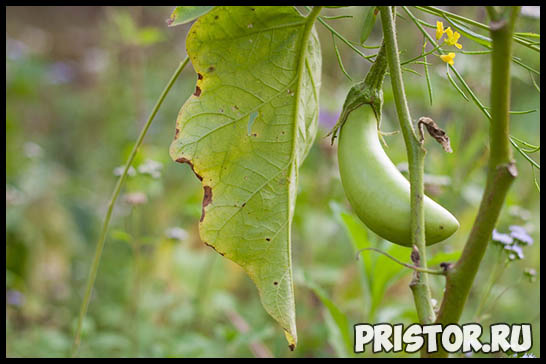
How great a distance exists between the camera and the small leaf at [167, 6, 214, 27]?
468 mm

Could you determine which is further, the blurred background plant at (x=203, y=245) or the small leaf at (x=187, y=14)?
the blurred background plant at (x=203, y=245)

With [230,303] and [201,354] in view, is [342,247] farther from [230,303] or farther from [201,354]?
[201,354]

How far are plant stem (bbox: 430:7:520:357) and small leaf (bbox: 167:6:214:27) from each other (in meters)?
0.24

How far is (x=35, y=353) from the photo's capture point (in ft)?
4.04

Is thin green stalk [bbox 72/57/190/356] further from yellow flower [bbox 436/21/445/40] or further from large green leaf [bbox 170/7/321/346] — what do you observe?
yellow flower [bbox 436/21/445/40]

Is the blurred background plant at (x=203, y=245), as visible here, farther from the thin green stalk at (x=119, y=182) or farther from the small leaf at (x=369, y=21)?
the thin green stalk at (x=119, y=182)

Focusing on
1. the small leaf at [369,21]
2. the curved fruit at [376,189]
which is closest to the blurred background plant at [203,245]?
the small leaf at [369,21]

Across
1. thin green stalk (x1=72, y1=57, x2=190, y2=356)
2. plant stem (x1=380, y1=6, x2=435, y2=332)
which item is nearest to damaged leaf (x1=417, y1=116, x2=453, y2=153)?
plant stem (x1=380, y1=6, x2=435, y2=332)

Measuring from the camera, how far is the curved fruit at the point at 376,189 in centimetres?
45

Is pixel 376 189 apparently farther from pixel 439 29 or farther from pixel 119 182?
pixel 119 182

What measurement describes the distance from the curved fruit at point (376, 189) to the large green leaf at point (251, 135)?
6cm

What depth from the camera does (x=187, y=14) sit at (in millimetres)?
478

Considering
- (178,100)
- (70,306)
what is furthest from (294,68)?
(178,100)

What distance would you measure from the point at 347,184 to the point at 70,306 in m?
1.53
